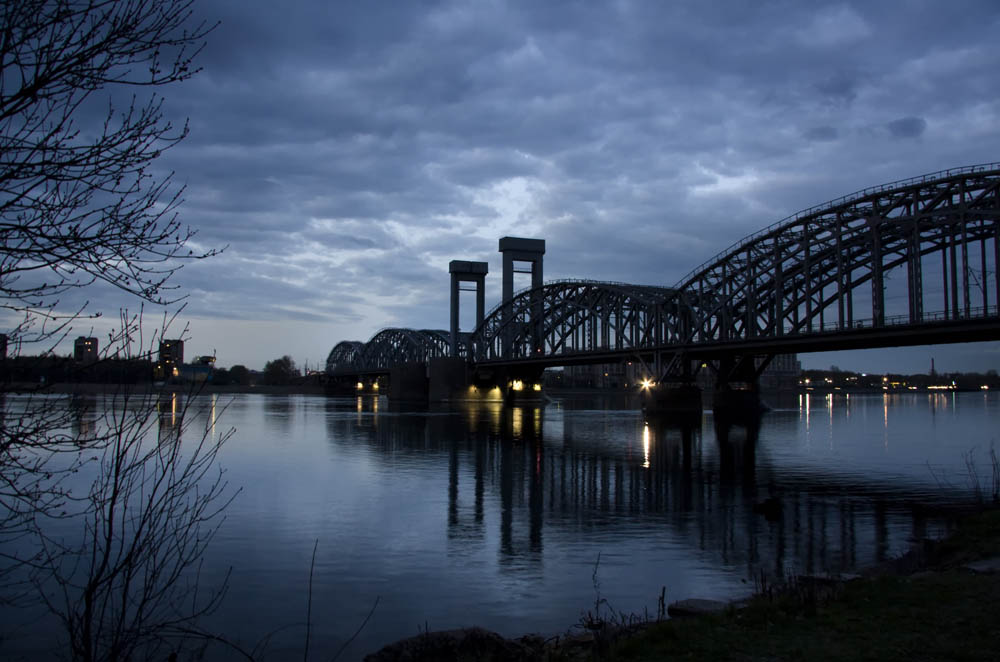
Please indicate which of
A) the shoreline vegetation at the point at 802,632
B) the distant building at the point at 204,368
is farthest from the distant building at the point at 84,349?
the shoreline vegetation at the point at 802,632

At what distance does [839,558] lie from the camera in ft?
52.3

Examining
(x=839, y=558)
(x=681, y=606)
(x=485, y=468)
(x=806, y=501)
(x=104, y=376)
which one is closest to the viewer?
(x=104, y=376)

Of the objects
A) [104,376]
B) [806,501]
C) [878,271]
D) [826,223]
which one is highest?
[826,223]

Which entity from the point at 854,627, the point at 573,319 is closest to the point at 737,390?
the point at 573,319

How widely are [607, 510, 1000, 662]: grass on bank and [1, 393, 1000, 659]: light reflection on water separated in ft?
8.78

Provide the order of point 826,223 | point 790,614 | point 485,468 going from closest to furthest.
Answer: point 790,614 < point 485,468 < point 826,223

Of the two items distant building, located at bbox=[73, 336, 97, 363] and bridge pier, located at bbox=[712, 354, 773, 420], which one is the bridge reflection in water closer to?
distant building, located at bbox=[73, 336, 97, 363]

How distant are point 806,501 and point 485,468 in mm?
13607

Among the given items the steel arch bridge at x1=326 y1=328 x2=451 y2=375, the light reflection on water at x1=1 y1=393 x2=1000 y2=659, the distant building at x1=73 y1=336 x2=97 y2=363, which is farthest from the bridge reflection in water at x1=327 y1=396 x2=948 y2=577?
the steel arch bridge at x1=326 y1=328 x2=451 y2=375

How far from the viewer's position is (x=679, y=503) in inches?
930

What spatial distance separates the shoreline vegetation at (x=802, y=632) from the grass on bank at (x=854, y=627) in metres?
0.01

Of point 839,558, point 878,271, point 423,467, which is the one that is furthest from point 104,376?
point 878,271

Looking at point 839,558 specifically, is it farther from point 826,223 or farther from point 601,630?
point 826,223

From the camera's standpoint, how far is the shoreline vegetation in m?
8.23
